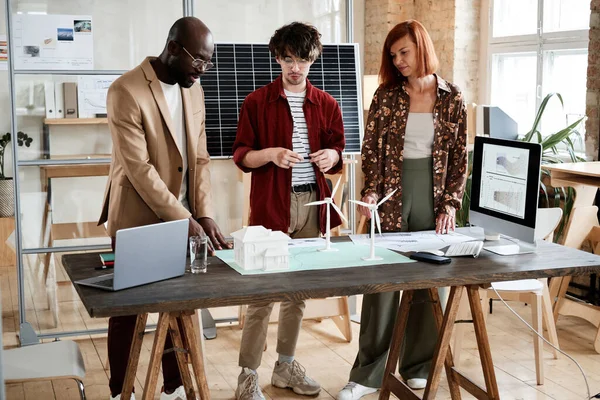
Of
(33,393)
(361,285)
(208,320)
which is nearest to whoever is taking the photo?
(361,285)

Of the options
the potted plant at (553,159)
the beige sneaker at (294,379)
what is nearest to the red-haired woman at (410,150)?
the beige sneaker at (294,379)

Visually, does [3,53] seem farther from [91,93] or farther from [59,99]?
[91,93]

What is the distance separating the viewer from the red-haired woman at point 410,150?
312cm

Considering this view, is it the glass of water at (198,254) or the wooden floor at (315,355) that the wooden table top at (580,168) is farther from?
the glass of water at (198,254)

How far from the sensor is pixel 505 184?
2.82 m

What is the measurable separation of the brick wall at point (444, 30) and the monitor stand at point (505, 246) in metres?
2.84

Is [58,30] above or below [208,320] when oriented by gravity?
above

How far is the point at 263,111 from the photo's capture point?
323 cm

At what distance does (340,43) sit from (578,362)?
2.16 meters

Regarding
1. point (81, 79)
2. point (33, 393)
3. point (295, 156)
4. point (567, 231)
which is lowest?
point (33, 393)

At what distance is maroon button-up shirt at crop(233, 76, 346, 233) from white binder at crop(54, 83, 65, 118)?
1.35 metres

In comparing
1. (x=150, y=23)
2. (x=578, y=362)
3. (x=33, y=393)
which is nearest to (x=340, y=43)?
(x=150, y=23)

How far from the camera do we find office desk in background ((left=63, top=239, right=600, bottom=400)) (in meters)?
2.15

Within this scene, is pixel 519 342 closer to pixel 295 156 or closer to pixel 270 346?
pixel 270 346
